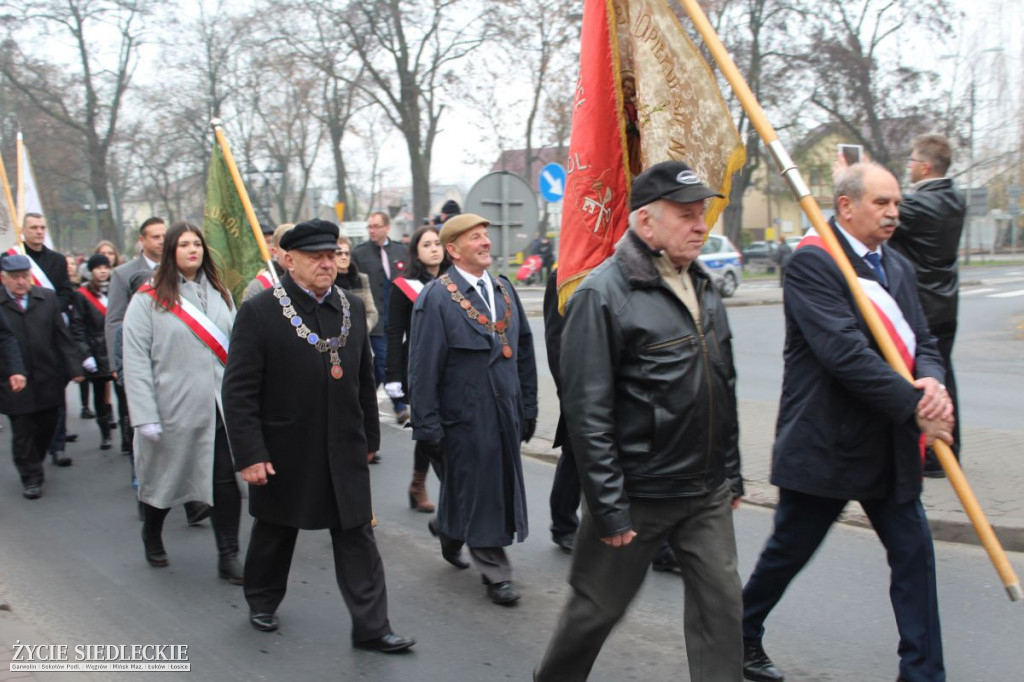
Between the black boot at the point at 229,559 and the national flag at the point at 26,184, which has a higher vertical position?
the national flag at the point at 26,184

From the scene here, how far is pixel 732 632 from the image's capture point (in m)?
3.35

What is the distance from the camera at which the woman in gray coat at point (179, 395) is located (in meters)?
5.88

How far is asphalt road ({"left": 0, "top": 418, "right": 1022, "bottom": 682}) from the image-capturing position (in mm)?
4438

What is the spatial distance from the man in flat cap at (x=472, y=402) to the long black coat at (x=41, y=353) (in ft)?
14.5

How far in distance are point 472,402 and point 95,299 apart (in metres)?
6.19

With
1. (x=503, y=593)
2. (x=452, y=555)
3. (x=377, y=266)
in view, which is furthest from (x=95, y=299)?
(x=503, y=593)

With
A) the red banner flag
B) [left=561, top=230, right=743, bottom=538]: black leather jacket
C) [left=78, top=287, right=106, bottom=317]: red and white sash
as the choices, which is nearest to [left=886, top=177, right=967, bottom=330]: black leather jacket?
the red banner flag

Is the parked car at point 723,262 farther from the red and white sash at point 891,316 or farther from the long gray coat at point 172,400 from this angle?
the red and white sash at point 891,316

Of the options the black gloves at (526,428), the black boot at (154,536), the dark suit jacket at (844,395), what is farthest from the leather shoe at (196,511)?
the dark suit jacket at (844,395)

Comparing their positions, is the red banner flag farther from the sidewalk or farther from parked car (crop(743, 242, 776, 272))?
parked car (crop(743, 242, 776, 272))

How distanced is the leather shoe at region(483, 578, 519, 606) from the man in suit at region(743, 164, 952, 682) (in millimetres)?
1417

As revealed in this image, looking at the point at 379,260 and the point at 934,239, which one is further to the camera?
the point at 379,260

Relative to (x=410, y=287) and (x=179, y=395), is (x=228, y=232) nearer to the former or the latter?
(x=410, y=287)

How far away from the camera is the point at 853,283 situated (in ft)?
12.5
